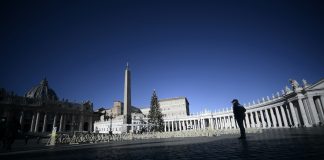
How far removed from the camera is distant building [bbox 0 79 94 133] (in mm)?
63062

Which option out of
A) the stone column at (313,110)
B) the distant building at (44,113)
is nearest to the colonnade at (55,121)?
the distant building at (44,113)

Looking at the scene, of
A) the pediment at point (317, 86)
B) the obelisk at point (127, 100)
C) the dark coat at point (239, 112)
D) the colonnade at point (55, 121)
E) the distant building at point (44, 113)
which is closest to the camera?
the dark coat at point (239, 112)

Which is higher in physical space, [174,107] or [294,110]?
[174,107]

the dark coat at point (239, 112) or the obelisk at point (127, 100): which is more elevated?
the obelisk at point (127, 100)

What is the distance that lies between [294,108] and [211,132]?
102 ft

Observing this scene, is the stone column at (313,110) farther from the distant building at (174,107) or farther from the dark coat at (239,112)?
the distant building at (174,107)

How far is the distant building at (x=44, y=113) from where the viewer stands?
63.1m

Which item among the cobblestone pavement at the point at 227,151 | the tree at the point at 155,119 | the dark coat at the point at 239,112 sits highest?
the tree at the point at 155,119

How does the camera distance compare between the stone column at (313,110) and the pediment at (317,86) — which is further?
the pediment at (317,86)

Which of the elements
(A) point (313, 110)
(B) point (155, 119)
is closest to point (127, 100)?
(B) point (155, 119)

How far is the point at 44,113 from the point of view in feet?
233

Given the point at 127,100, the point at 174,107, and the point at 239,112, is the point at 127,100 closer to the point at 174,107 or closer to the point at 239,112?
the point at 239,112

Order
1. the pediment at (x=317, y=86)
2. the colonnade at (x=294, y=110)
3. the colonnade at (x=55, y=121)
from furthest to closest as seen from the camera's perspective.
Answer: the colonnade at (x=55, y=121) → the pediment at (x=317, y=86) → the colonnade at (x=294, y=110)

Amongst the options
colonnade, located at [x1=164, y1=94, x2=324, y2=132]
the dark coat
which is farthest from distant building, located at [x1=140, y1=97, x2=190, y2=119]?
the dark coat
